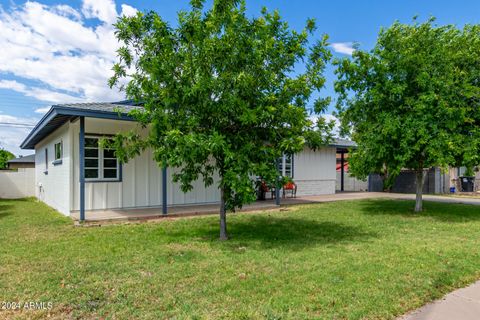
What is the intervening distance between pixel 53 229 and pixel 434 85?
10.0 meters

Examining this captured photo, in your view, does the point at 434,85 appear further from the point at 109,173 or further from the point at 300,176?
the point at 109,173

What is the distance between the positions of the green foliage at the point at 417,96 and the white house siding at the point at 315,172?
612 cm

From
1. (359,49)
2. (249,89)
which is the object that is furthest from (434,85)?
(249,89)

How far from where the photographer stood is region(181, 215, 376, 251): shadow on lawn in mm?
6316

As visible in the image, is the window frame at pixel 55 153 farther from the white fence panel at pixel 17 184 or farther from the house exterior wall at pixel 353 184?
the house exterior wall at pixel 353 184

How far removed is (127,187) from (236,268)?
6.72 m

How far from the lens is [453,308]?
3484 mm

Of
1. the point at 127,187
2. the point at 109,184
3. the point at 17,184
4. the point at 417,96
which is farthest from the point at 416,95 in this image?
the point at 17,184

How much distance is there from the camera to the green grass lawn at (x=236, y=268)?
136 inches

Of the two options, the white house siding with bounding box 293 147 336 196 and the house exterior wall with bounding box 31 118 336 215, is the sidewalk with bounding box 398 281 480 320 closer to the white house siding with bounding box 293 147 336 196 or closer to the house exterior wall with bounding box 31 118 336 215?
the house exterior wall with bounding box 31 118 336 215

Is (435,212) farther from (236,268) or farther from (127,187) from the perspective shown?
(127,187)

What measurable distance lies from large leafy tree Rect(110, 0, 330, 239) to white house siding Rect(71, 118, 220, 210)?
13.7ft

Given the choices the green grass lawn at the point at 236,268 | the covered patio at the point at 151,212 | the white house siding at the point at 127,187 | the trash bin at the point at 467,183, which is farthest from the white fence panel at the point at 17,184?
the trash bin at the point at 467,183

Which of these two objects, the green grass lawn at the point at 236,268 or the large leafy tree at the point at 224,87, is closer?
the green grass lawn at the point at 236,268
